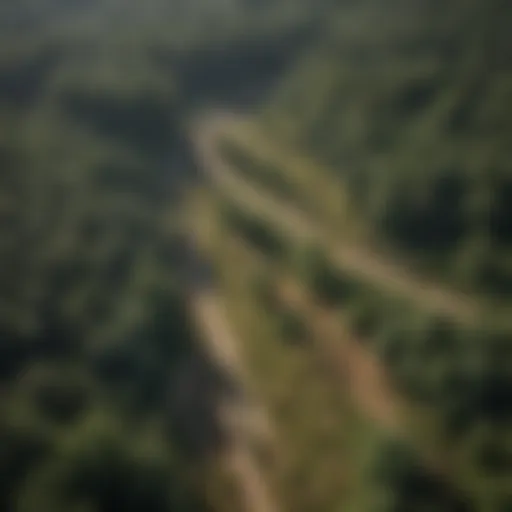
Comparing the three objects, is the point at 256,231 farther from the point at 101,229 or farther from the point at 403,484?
the point at 403,484

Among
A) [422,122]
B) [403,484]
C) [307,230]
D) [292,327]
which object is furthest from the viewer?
[422,122]

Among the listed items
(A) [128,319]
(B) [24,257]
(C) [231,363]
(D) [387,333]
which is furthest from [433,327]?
(B) [24,257]

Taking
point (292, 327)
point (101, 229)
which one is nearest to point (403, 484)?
point (292, 327)

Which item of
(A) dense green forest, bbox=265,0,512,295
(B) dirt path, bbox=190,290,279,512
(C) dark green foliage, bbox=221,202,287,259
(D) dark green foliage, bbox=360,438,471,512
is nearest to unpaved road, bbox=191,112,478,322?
(C) dark green foliage, bbox=221,202,287,259

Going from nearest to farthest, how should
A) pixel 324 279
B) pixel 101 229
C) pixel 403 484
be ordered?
pixel 403 484, pixel 324 279, pixel 101 229

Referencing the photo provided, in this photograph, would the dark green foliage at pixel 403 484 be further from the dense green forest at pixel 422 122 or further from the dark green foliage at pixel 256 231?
the dark green foliage at pixel 256 231

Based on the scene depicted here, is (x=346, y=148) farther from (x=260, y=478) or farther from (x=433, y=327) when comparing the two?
(x=260, y=478)
